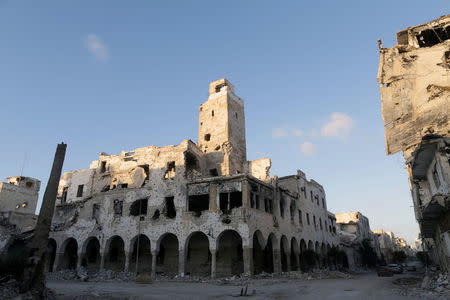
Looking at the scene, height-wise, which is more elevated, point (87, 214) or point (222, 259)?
point (87, 214)

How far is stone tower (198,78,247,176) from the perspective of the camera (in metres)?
35.2

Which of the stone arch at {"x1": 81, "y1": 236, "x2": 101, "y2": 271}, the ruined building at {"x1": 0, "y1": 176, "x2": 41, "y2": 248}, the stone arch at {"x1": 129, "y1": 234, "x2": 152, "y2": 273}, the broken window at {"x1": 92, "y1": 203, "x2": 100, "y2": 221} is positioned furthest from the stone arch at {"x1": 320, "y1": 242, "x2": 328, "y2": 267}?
the ruined building at {"x1": 0, "y1": 176, "x2": 41, "y2": 248}

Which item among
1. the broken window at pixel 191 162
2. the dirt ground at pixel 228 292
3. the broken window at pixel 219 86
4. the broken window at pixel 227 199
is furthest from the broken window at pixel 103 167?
the dirt ground at pixel 228 292

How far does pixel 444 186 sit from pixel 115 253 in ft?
92.5

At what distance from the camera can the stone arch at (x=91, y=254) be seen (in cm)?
3014

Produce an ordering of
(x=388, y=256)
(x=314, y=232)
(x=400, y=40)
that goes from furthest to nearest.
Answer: (x=388, y=256)
(x=314, y=232)
(x=400, y=40)

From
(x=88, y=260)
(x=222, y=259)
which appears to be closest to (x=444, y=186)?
(x=222, y=259)

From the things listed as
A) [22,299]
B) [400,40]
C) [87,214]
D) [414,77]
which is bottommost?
[22,299]

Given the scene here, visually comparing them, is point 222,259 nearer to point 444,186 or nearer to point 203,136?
point 203,136

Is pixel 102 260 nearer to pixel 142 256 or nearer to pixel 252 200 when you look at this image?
pixel 142 256

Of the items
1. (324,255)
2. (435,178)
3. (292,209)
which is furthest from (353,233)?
(435,178)

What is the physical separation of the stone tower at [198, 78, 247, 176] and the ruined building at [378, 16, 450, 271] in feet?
55.1

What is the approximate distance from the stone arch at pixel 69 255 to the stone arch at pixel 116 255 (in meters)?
3.87

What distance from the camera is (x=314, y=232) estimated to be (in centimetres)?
3712
